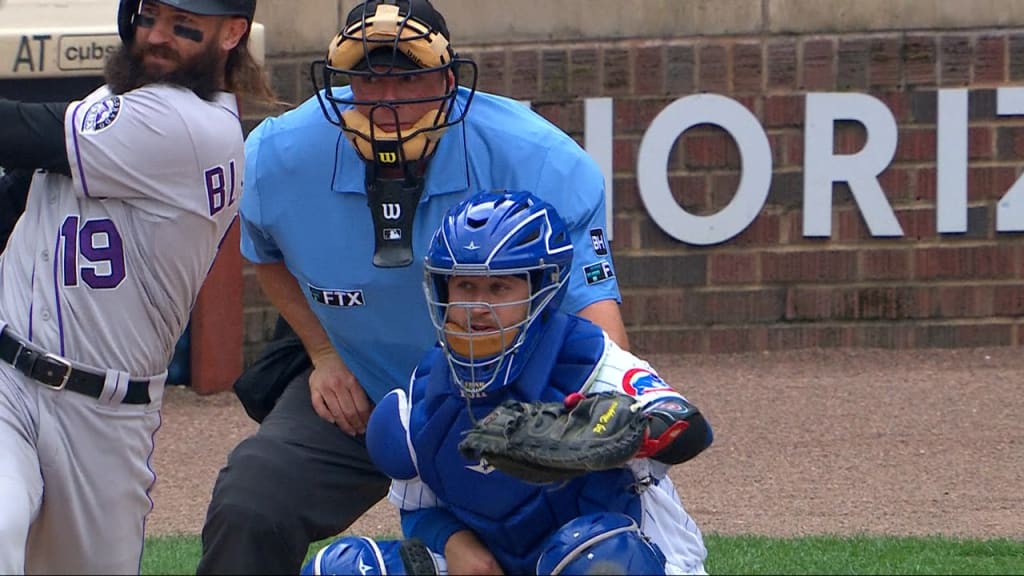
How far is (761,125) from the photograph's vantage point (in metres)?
8.73

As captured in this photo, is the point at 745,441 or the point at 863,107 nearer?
the point at 745,441

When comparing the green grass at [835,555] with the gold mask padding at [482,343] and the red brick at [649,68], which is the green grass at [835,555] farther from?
the red brick at [649,68]

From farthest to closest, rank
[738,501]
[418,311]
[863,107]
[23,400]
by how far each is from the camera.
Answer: [863,107] → [738,501] → [418,311] → [23,400]

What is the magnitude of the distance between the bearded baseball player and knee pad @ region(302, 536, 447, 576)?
2.56 ft

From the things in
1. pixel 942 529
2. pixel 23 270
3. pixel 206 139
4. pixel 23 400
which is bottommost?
pixel 942 529

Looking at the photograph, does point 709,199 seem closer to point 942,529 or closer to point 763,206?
point 763,206

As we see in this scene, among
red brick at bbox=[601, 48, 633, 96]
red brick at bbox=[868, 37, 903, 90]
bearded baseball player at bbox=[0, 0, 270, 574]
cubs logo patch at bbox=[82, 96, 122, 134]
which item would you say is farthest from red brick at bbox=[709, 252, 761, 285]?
cubs logo patch at bbox=[82, 96, 122, 134]

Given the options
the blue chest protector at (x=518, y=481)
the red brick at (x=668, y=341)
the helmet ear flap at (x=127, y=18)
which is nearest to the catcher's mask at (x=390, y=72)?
the helmet ear flap at (x=127, y=18)

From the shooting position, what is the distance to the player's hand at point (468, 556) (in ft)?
12.0

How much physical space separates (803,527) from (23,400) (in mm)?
3144

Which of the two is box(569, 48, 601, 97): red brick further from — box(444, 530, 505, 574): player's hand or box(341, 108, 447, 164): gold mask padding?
box(444, 530, 505, 574): player's hand

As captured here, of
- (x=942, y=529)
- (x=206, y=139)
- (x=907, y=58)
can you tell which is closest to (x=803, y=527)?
(x=942, y=529)

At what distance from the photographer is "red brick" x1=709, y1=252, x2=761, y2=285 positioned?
882cm

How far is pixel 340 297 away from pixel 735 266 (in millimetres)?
4661
